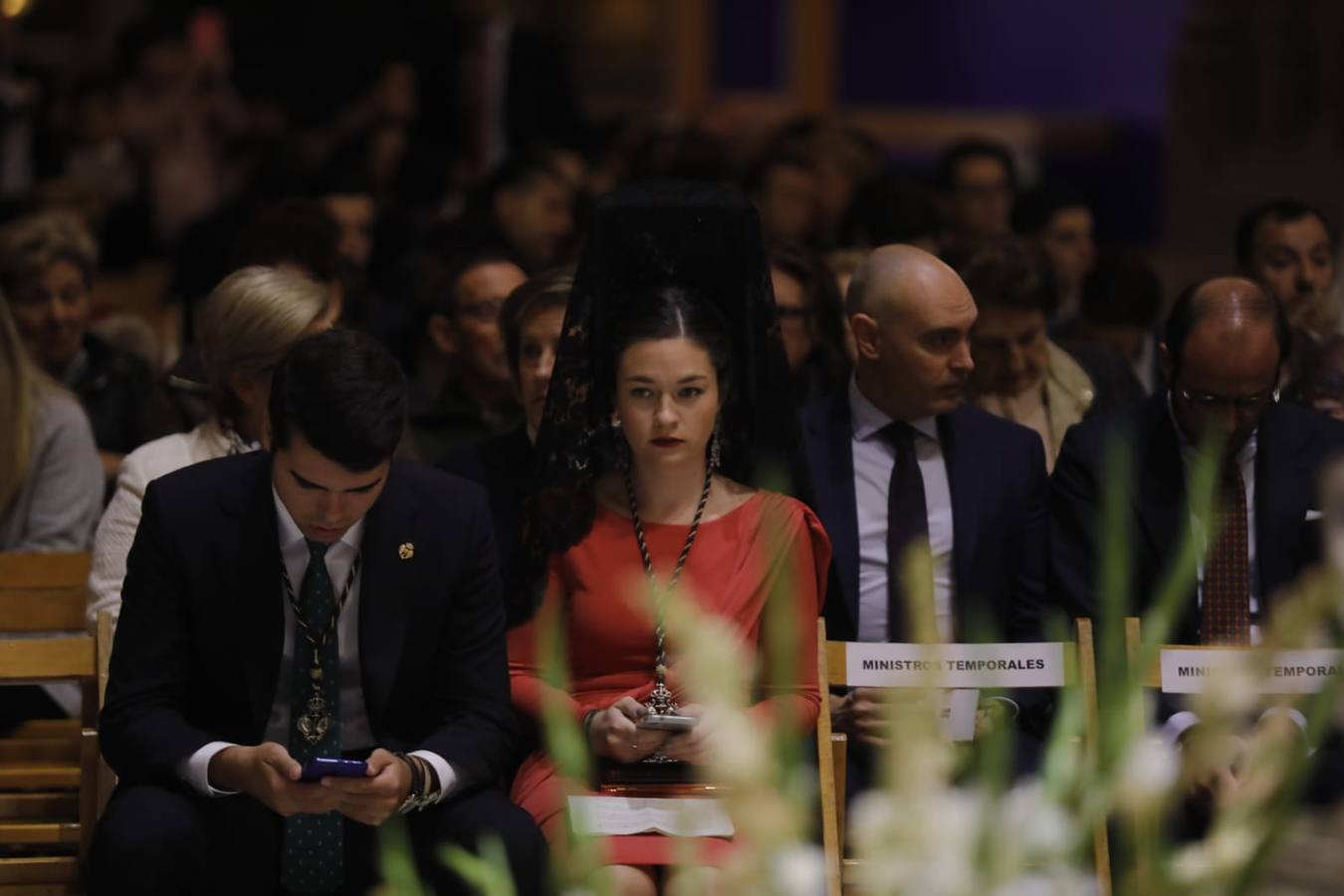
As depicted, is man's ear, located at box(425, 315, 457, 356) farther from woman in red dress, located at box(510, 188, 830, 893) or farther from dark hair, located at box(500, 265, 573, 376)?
woman in red dress, located at box(510, 188, 830, 893)

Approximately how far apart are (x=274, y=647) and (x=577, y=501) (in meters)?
0.73

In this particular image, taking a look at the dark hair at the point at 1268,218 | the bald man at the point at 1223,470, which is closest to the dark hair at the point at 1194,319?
the bald man at the point at 1223,470

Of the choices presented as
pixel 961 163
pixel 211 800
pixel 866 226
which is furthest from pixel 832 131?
pixel 211 800

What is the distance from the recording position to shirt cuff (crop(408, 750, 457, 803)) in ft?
13.0

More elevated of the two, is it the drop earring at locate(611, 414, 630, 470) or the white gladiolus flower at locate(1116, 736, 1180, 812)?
the drop earring at locate(611, 414, 630, 470)

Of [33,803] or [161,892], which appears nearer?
[161,892]

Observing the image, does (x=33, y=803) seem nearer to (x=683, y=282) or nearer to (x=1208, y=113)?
(x=683, y=282)

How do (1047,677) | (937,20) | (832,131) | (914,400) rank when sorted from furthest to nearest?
(937,20)
(832,131)
(914,400)
(1047,677)

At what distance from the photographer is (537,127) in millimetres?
11461

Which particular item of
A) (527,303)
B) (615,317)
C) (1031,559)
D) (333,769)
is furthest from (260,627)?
(1031,559)

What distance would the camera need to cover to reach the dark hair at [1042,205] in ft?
25.8

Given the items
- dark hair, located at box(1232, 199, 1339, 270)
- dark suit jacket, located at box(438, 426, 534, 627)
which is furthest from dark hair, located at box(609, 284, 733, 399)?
dark hair, located at box(1232, 199, 1339, 270)

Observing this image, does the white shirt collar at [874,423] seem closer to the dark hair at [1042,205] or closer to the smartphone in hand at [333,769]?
the smartphone in hand at [333,769]

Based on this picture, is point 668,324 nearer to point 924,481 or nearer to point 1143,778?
point 924,481
